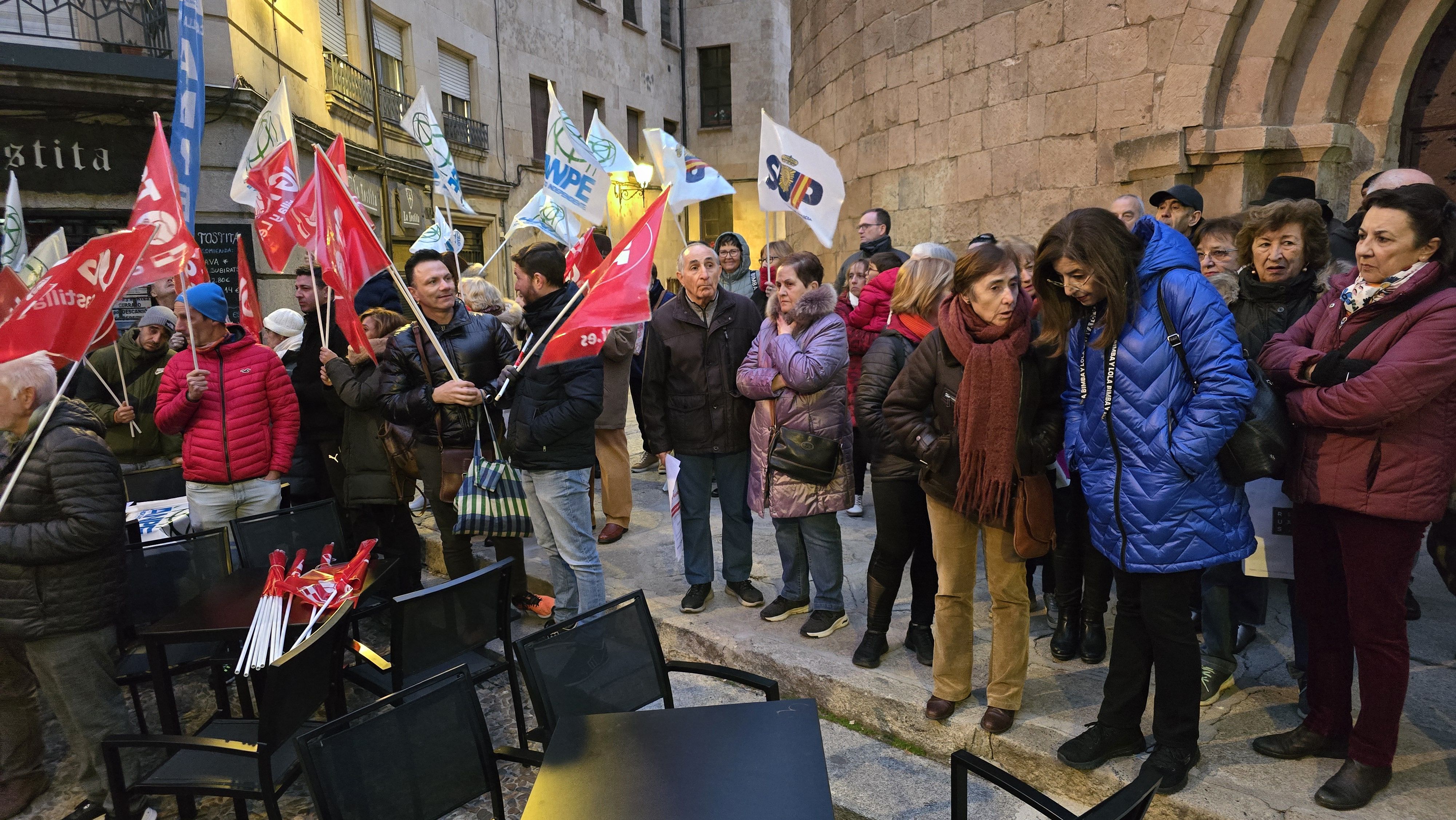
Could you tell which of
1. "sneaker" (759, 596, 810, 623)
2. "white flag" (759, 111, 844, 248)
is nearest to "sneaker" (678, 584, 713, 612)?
"sneaker" (759, 596, 810, 623)

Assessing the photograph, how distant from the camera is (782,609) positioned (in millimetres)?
4570

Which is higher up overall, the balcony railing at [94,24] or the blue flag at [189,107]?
the balcony railing at [94,24]

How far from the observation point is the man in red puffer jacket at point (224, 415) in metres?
4.61

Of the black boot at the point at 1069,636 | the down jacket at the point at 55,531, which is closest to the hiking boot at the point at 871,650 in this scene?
the black boot at the point at 1069,636

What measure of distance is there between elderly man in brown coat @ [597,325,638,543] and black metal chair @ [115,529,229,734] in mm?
2528

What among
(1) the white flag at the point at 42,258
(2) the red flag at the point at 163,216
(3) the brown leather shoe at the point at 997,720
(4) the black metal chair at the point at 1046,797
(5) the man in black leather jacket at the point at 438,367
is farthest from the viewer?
(1) the white flag at the point at 42,258

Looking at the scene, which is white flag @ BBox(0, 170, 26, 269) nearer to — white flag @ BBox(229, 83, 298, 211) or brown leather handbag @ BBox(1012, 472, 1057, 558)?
white flag @ BBox(229, 83, 298, 211)

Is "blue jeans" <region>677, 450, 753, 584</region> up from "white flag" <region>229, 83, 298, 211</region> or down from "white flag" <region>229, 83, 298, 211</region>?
down

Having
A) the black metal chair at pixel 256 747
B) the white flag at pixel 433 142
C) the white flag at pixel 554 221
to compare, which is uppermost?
the white flag at pixel 433 142

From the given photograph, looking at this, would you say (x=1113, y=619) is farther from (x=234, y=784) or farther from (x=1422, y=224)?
(x=234, y=784)

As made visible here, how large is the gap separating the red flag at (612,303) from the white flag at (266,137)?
8.62 feet

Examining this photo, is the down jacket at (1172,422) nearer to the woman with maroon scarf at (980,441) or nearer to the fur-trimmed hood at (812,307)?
the woman with maroon scarf at (980,441)

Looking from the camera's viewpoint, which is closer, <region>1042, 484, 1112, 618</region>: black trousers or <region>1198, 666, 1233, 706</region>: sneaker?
<region>1198, 666, 1233, 706</region>: sneaker

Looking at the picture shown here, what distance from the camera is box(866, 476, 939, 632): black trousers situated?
12.6 feet
